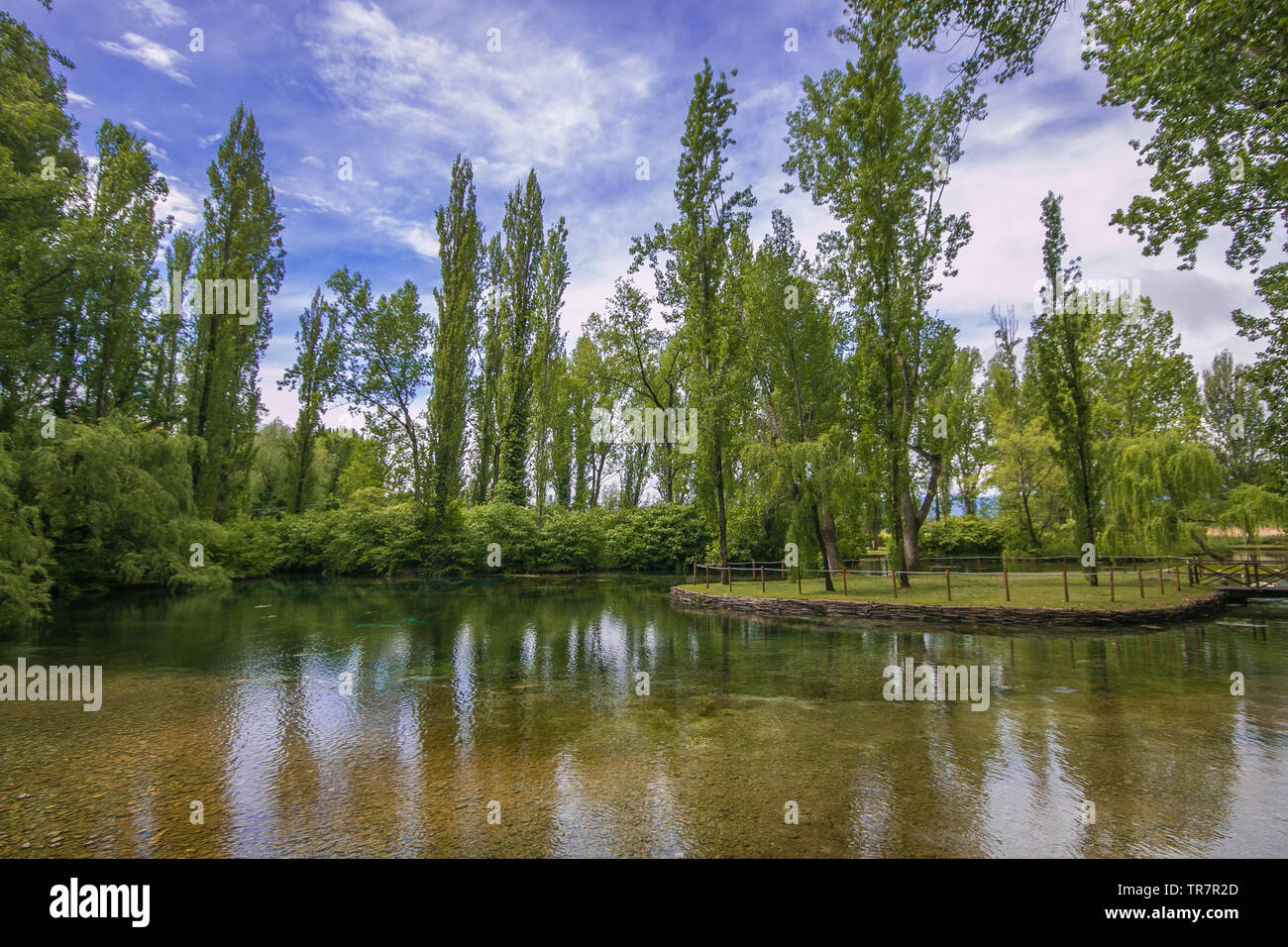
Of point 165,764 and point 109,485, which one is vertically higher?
point 109,485

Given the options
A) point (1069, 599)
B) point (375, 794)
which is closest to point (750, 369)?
point (1069, 599)

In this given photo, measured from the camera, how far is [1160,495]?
18.1 meters

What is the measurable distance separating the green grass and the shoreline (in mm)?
308

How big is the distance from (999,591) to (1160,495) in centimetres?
660

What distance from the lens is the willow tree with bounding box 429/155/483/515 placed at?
29.5 metres

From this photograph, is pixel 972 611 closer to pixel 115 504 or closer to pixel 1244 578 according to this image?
pixel 1244 578

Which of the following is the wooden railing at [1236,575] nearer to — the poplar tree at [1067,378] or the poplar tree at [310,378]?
the poplar tree at [1067,378]

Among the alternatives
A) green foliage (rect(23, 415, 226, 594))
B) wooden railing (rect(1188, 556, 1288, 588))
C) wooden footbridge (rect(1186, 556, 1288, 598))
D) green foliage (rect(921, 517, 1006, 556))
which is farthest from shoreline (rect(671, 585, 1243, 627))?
green foliage (rect(23, 415, 226, 594))

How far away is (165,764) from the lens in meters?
5.76

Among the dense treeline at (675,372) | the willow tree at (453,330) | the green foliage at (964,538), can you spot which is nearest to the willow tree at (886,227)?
the dense treeline at (675,372)
